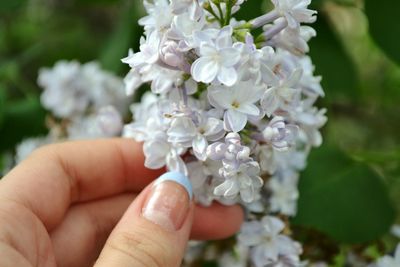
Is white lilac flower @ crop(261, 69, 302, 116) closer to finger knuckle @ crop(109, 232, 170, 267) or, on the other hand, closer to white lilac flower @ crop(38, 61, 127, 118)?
finger knuckle @ crop(109, 232, 170, 267)

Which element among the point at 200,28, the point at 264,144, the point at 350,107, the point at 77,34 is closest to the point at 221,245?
the point at 264,144

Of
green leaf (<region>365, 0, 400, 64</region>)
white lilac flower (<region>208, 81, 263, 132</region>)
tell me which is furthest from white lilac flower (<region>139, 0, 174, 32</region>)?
green leaf (<region>365, 0, 400, 64</region>)

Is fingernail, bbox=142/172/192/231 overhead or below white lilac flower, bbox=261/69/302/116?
below

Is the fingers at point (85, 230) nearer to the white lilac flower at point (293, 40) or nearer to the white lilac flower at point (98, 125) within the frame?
the white lilac flower at point (98, 125)

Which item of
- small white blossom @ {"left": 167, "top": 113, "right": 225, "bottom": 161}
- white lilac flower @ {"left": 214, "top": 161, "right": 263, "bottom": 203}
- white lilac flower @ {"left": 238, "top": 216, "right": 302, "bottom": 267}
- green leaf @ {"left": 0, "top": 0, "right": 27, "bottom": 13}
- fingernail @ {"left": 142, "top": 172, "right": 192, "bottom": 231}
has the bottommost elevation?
white lilac flower @ {"left": 238, "top": 216, "right": 302, "bottom": 267}

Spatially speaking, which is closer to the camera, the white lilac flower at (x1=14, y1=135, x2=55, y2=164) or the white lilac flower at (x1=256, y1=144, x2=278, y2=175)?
the white lilac flower at (x1=256, y1=144, x2=278, y2=175)

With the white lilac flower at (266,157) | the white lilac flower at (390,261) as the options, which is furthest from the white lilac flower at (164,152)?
the white lilac flower at (390,261)

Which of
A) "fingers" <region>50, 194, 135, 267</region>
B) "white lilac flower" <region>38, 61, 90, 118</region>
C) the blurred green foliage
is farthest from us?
"white lilac flower" <region>38, 61, 90, 118</region>
